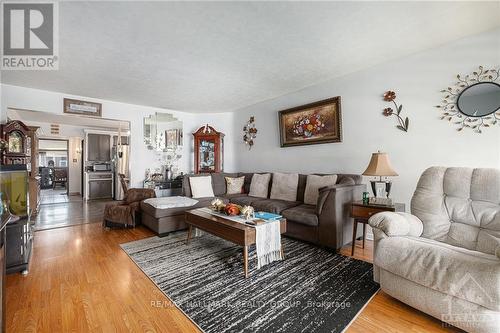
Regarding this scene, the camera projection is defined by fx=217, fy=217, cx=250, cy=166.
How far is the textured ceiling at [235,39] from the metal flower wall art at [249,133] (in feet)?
4.62

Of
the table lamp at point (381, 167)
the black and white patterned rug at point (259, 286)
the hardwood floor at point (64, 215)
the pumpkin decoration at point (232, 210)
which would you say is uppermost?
the table lamp at point (381, 167)

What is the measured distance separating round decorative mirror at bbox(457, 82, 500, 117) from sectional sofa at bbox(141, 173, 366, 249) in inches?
54.1

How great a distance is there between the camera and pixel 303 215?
9.32 ft

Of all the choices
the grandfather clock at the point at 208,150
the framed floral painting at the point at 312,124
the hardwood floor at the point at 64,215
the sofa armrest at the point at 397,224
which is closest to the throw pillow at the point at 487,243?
the sofa armrest at the point at 397,224

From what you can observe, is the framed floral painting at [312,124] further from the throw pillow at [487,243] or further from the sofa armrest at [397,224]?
the throw pillow at [487,243]

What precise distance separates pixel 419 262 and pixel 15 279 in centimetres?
345

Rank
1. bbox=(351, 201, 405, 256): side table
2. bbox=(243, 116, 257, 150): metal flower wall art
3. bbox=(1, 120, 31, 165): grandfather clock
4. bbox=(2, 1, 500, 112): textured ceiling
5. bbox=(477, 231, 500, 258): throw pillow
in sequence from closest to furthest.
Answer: bbox=(477, 231, 500, 258): throw pillow → bbox=(2, 1, 500, 112): textured ceiling → bbox=(351, 201, 405, 256): side table → bbox=(1, 120, 31, 165): grandfather clock → bbox=(243, 116, 257, 150): metal flower wall art

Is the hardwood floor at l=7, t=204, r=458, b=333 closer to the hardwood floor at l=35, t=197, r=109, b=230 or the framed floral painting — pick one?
the hardwood floor at l=35, t=197, r=109, b=230

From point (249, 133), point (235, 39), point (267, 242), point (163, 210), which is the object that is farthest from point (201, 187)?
point (235, 39)

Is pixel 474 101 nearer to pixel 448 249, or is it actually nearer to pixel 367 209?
pixel 367 209

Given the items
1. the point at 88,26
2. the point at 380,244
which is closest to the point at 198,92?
the point at 88,26

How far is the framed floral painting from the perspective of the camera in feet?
11.6

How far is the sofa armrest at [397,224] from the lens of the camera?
5.72ft

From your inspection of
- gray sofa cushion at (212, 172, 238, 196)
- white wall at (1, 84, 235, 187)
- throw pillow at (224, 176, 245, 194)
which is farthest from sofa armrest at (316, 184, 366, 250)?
white wall at (1, 84, 235, 187)
